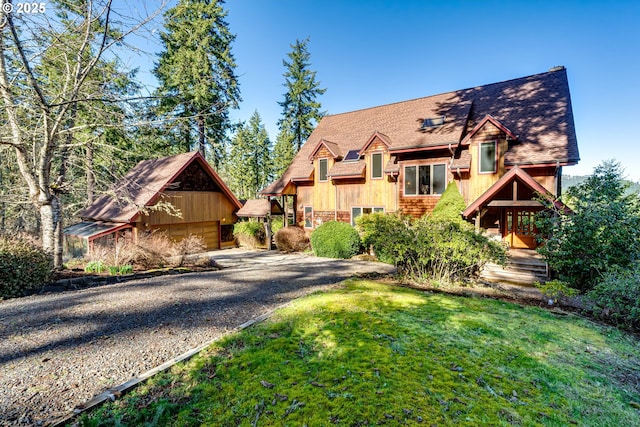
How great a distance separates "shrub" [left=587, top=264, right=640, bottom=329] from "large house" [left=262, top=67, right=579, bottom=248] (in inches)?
169

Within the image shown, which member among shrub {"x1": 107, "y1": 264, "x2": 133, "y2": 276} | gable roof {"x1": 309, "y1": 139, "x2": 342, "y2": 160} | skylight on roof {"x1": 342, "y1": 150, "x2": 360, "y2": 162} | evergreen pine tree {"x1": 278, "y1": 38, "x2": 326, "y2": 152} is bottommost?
shrub {"x1": 107, "y1": 264, "x2": 133, "y2": 276}

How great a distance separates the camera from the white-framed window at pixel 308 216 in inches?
797

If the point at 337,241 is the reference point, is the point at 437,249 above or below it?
above

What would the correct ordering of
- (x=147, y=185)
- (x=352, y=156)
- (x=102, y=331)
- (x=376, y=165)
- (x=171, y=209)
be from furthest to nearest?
(x=171, y=209)
(x=352, y=156)
(x=147, y=185)
(x=376, y=165)
(x=102, y=331)

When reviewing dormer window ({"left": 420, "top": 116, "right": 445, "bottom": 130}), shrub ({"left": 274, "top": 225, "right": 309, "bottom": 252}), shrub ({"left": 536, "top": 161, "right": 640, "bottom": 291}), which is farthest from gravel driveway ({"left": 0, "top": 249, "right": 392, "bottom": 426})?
dormer window ({"left": 420, "top": 116, "right": 445, "bottom": 130})

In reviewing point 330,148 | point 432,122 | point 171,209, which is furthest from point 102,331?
point 432,122

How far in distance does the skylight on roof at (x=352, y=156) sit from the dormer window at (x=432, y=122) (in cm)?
408

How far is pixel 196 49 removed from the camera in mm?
22438

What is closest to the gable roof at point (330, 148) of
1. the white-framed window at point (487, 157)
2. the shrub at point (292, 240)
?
the shrub at point (292, 240)

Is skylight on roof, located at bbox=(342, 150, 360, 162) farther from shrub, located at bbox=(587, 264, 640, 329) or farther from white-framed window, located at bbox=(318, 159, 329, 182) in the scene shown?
shrub, located at bbox=(587, 264, 640, 329)

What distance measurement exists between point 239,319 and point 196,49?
24.0m

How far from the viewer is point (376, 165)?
17.1 metres

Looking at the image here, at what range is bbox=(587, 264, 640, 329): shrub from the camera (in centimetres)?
573

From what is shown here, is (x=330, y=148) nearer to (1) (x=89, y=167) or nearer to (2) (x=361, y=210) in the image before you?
(2) (x=361, y=210)
